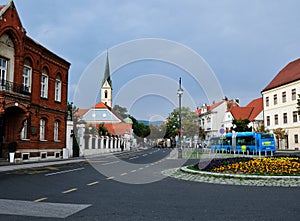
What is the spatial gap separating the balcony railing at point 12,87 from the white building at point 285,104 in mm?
41456

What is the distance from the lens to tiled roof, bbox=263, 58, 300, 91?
55.4 meters

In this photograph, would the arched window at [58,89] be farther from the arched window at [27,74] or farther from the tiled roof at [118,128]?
the tiled roof at [118,128]

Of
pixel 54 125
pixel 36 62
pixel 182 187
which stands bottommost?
pixel 182 187

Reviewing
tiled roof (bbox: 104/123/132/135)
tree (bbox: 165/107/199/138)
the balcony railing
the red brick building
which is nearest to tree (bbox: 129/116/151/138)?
tiled roof (bbox: 104/123/132/135)

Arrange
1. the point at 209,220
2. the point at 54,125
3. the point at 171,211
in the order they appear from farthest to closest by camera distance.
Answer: the point at 54,125
the point at 171,211
the point at 209,220

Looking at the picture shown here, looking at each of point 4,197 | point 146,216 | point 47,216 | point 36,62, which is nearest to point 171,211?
point 146,216

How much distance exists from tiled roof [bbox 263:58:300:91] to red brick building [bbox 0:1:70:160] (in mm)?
37976

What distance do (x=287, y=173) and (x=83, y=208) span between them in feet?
31.5

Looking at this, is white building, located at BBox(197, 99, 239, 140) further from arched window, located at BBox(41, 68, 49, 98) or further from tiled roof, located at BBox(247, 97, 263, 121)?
arched window, located at BBox(41, 68, 49, 98)

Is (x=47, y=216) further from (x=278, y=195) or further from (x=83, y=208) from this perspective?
(x=278, y=195)

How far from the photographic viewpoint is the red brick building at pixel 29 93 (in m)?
25.0

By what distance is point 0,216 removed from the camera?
7.09m

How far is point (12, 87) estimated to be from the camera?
25.0 meters

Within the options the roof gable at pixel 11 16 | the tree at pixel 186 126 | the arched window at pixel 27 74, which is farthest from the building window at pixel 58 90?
the tree at pixel 186 126
